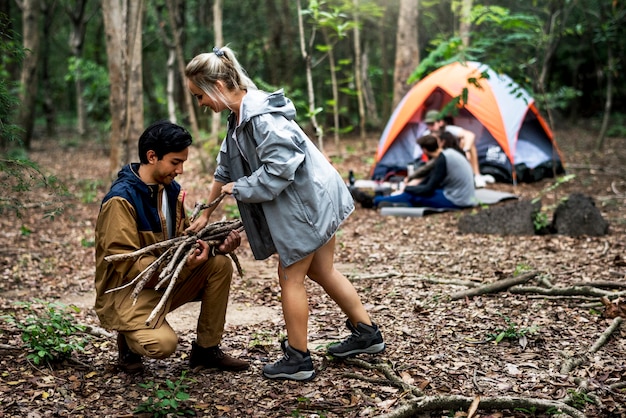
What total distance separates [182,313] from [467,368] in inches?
83.5

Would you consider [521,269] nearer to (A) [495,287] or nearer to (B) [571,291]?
(A) [495,287]

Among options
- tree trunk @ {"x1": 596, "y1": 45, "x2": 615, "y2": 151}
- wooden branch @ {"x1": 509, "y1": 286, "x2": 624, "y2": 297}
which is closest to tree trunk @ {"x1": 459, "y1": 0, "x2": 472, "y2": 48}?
tree trunk @ {"x1": 596, "y1": 45, "x2": 615, "y2": 151}

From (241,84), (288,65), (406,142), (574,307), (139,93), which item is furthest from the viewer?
(288,65)

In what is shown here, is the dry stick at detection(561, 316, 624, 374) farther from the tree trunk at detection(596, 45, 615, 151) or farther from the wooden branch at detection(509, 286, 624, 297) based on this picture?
the tree trunk at detection(596, 45, 615, 151)

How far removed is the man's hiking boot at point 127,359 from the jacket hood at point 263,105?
1.36 m

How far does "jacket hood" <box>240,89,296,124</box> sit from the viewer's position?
2.93m

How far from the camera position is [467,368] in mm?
3320

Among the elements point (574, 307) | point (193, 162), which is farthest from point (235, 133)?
point (193, 162)

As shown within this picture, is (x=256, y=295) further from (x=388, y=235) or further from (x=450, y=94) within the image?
(x=450, y=94)

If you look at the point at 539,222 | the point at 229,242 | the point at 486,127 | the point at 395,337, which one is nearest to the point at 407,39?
the point at 486,127

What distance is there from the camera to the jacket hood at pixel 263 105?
2.93 metres

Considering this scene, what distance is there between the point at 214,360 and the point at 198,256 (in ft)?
2.22

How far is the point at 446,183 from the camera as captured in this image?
310 inches

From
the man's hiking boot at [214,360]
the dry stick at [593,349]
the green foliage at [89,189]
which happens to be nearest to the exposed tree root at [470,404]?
the dry stick at [593,349]
